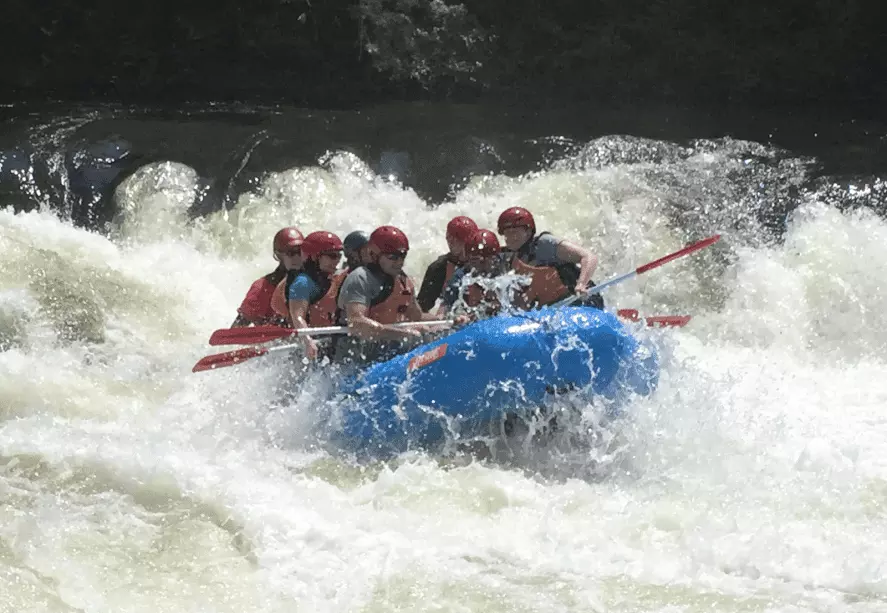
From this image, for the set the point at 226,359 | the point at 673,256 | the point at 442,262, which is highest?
the point at 673,256

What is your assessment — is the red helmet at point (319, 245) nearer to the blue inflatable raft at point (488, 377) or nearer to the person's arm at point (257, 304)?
the person's arm at point (257, 304)

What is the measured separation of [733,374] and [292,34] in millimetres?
5653

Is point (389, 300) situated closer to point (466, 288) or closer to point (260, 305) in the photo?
point (466, 288)

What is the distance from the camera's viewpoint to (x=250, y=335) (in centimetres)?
490

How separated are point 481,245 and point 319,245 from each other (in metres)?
0.83

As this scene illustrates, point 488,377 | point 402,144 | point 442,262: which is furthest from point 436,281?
point 402,144

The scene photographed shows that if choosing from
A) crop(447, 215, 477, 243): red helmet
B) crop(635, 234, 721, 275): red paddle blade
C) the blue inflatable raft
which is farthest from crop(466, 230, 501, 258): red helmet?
crop(635, 234, 721, 275): red paddle blade

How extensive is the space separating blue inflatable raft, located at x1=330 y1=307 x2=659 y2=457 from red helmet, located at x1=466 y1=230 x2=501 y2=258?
54 centimetres

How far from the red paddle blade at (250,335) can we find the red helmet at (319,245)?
0.43 metres

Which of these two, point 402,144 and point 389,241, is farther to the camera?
point 402,144

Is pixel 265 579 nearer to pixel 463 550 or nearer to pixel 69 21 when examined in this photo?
pixel 463 550

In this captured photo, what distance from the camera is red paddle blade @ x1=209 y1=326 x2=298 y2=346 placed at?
486 cm

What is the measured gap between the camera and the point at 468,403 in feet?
14.8

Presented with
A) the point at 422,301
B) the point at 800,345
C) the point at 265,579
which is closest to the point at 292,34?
the point at 422,301
